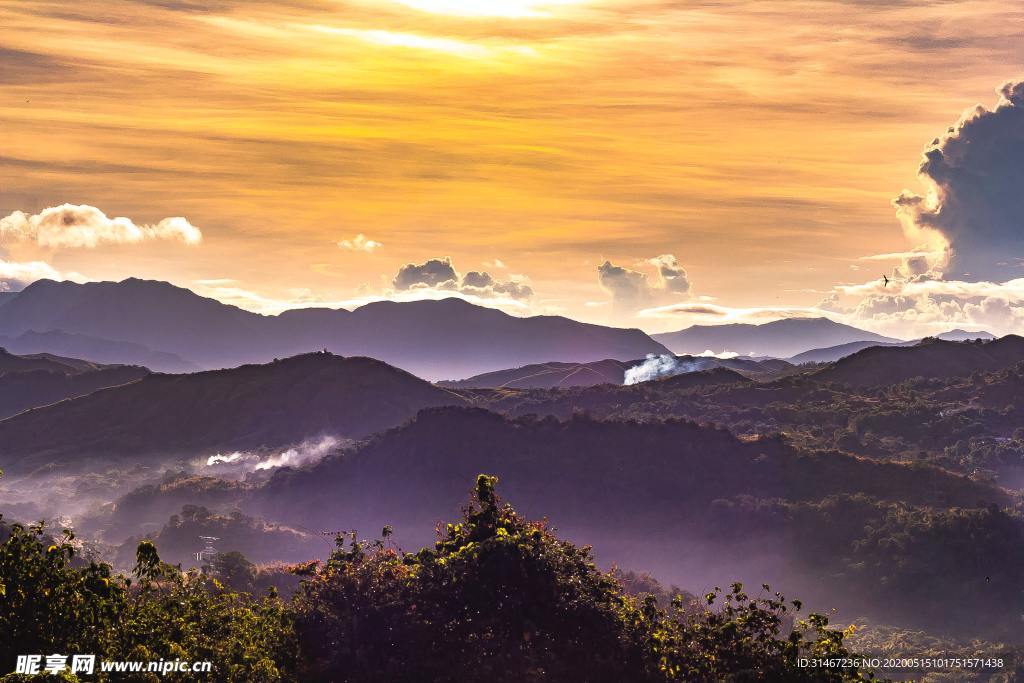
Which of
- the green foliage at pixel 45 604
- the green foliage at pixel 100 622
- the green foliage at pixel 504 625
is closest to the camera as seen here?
the green foliage at pixel 45 604

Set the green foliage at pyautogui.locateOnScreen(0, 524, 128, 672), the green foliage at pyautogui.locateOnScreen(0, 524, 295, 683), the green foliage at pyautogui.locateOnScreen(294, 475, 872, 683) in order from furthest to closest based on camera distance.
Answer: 1. the green foliage at pyautogui.locateOnScreen(294, 475, 872, 683)
2. the green foliage at pyautogui.locateOnScreen(0, 524, 295, 683)
3. the green foliage at pyautogui.locateOnScreen(0, 524, 128, 672)

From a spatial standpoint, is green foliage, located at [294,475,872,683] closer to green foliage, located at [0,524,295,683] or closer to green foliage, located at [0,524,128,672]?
green foliage, located at [0,524,295,683]

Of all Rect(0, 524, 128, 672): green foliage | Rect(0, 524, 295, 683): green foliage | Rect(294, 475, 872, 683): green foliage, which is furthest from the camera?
Rect(294, 475, 872, 683): green foliage

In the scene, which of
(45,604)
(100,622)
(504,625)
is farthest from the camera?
(504,625)

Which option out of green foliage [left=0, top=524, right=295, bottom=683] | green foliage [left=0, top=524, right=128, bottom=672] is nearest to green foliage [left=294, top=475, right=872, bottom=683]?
green foliage [left=0, top=524, right=295, bottom=683]

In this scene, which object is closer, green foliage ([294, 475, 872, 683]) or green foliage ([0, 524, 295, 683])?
green foliage ([0, 524, 295, 683])

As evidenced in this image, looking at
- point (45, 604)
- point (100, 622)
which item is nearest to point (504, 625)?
point (100, 622)

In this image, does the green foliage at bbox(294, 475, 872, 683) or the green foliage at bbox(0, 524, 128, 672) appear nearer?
the green foliage at bbox(0, 524, 128, 672)

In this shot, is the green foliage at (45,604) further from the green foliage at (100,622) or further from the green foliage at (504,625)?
the green foliage at (504,625)

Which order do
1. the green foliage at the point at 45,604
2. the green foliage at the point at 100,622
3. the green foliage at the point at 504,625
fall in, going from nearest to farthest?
the green foliage at the point at 45,604, the green foliage at the point at 100,622, the green foliage at the point at 504,625

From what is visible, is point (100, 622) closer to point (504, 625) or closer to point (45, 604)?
point (45, 604)

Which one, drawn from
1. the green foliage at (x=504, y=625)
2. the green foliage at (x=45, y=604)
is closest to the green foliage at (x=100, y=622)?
the green foliage at (x=45, y=604)
